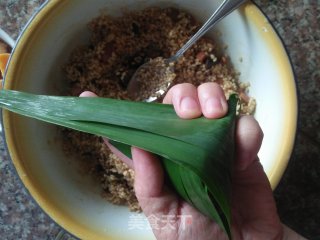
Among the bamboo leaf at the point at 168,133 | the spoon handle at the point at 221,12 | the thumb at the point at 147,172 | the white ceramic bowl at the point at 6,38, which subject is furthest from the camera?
the white ceramic bowl at the point at 6,38

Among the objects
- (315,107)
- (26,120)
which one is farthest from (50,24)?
(315,107)

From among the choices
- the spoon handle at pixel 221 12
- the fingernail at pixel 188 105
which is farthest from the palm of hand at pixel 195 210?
the spoon handle at pixel 221 12

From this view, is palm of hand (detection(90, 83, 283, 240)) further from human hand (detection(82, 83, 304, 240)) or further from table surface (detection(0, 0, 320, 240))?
table surface (detection(0, 0, 320, 240))

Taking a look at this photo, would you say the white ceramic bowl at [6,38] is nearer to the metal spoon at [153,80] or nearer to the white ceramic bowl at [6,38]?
the white ceramic bowl at [6,38]

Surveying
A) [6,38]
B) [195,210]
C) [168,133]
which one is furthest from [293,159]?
[6,38]

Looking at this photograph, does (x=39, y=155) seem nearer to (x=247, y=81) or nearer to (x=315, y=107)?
(x=247, y=81)

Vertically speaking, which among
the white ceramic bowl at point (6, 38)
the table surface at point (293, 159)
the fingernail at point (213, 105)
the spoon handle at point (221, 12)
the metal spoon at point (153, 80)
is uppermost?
the white ceramic bowl at point (6, 38)
